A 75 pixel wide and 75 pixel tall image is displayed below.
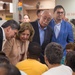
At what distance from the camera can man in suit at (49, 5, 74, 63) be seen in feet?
10.2

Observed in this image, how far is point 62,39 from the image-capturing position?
3.14m

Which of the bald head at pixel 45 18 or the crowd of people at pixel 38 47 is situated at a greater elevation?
the bald head at pixel 45 18

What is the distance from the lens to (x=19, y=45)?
8.78ft

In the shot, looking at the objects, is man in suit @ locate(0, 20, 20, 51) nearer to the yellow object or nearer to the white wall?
the yellow object

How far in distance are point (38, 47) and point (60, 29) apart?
0.87 m

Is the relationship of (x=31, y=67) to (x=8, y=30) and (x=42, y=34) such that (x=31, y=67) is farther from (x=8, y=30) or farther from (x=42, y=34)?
(x=42, y=34)

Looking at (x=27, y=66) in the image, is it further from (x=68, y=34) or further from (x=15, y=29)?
(x=68, y=34)

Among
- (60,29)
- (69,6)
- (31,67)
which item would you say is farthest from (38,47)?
(69,6)

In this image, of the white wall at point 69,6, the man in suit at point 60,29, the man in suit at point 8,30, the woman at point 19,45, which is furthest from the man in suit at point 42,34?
the white wall at point 69,6

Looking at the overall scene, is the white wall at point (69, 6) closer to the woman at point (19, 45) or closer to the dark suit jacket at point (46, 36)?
the dark suit jacket at point (46, 36)

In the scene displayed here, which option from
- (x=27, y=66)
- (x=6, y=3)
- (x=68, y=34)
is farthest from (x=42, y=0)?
(x=27, y=66)

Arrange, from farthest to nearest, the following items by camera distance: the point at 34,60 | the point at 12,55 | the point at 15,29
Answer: the point at 12,55
the point at 15,29
the point at 34,60

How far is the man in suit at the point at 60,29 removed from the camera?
3.12 metres

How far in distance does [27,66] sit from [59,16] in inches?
48.4
